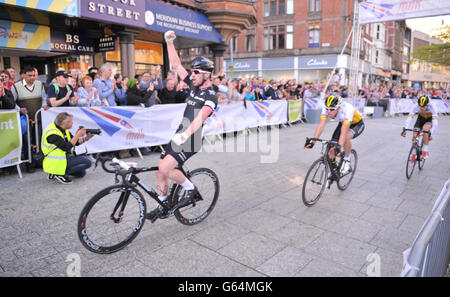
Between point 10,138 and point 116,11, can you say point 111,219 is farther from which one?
point 116,11

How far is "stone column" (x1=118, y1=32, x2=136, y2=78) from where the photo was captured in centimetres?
1200

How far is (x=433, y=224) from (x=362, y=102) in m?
21.0

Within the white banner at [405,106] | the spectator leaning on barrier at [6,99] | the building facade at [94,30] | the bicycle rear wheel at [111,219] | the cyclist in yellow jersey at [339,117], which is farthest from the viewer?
the white banner at [405,106]

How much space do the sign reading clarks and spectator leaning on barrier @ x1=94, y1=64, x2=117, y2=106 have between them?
321 cm

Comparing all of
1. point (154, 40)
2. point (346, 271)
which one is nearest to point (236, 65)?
point (154, 40)

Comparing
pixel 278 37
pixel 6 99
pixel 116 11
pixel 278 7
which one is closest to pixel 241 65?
pixel 278 37

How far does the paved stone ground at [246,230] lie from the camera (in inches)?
127

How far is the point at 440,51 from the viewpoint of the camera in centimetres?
3016

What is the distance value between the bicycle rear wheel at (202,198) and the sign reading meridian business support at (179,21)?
32.5ft

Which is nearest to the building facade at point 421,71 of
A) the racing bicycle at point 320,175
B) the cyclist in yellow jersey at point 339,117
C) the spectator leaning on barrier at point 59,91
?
the cyclist in yellow jersey at point 339,117

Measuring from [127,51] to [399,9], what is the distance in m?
12.6

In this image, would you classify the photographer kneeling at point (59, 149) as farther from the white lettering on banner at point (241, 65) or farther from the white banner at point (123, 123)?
the white lettering on banner at point (241, 65)

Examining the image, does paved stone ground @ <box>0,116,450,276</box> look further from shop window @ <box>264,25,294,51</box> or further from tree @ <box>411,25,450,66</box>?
shop window @ <box>264,25,294,51</box>

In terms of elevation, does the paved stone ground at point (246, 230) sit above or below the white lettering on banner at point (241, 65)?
below
